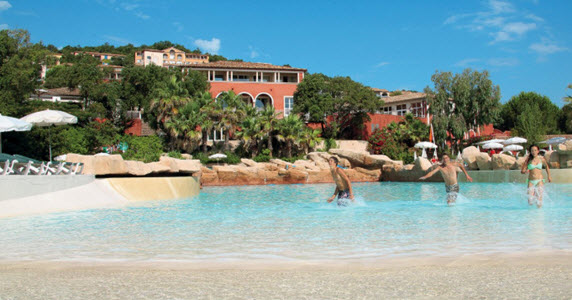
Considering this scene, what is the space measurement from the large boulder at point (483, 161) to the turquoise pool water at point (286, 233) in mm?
13109

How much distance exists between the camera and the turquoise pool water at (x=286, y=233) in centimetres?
532

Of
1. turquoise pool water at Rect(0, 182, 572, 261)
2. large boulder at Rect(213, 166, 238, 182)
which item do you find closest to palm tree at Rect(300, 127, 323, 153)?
large boulder at Rect(213, 166, 238, 182)

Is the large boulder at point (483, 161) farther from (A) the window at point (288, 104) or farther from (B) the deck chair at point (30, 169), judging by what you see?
(A) the window at point (288, 104)

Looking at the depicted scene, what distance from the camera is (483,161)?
2294cm

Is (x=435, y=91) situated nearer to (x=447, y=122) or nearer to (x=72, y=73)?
(x=447, y=122)

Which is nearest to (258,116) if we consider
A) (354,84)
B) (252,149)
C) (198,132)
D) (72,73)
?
(252,149)

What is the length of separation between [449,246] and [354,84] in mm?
Answer: 33513

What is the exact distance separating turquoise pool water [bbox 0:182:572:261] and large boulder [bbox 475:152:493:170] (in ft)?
43.0

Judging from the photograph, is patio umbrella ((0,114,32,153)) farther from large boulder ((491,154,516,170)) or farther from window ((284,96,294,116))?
window ((284,96,294,116))

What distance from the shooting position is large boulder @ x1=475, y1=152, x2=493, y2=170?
74.5 feet

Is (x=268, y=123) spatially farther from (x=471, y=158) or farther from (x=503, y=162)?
(x=503, y=162)

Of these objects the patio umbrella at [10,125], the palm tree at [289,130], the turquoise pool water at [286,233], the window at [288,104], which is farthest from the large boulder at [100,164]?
the window at [288,104]

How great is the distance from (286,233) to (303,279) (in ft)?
9.69

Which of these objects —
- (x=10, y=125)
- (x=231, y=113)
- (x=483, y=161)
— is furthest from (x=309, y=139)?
(x=10, y=125)
